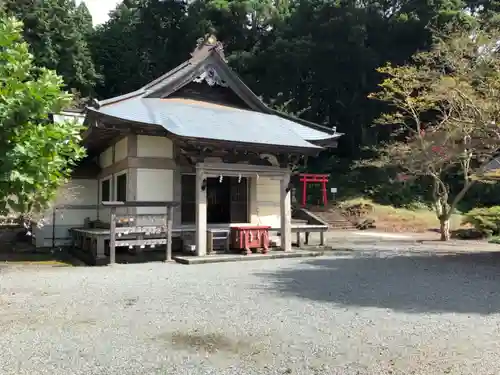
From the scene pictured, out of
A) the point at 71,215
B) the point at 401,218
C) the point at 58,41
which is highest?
the point at 58,41

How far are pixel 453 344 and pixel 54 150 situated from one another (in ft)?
15.6

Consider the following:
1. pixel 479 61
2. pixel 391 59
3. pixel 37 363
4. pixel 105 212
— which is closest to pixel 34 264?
pixel 105 212

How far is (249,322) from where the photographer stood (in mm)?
5480

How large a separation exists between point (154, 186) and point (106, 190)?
3.52m

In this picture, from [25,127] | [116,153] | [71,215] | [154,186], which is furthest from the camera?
[71,215]

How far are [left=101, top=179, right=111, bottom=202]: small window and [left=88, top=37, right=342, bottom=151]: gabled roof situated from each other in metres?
3.04

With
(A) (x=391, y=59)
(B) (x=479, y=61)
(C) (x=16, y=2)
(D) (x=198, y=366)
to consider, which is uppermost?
(C) (x=16, y=2)

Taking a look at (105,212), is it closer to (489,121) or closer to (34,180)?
(34,180)

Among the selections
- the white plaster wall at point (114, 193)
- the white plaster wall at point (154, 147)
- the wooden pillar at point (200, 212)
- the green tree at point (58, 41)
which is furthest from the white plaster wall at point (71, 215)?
the green tree at point (58, 41)

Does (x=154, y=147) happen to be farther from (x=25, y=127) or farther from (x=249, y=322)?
(x=249, y=322)

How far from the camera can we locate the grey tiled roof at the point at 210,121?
36.9ft

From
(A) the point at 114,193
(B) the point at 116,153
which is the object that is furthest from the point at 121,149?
(A) the point at 114,193

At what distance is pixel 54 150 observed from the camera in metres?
5.29

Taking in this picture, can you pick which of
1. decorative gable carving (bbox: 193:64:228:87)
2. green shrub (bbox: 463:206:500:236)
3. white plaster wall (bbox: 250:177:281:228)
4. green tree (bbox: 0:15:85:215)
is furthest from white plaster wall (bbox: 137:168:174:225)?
green shrub (bbox: 463:206:500:236)
